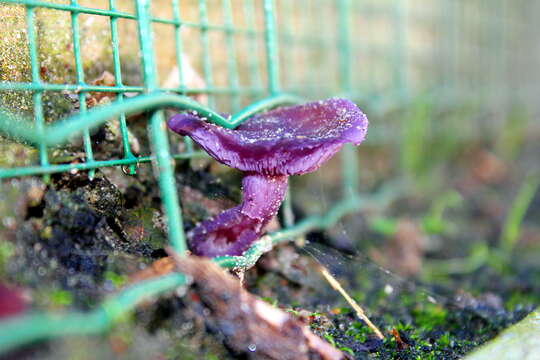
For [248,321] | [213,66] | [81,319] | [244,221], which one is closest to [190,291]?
[248,321]

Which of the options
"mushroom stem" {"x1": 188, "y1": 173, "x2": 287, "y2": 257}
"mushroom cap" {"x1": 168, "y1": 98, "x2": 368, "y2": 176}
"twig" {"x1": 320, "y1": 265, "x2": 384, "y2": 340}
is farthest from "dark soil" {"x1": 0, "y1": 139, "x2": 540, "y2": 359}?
"mushroom cap" {"x1": 168, "y1": 98, "x2": 368, "y2": 176}

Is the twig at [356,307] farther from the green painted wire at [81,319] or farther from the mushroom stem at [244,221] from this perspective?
the green painted wire at [81,319]

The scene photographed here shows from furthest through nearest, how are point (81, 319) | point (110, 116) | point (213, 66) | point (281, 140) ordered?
point (213, 66), point (281, 140), point (110, 116), point (81, 319)

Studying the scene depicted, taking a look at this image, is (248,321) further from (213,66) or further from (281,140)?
(213,66)

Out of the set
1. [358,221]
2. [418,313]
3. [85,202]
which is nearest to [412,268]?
[358,221]

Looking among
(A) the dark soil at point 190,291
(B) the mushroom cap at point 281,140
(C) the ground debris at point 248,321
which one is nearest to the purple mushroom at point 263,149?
(B) the mushroom cap at point 281,140

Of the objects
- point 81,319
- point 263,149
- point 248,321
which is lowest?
point 248,321

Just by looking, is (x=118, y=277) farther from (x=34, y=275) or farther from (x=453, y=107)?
(x=453, y=107)

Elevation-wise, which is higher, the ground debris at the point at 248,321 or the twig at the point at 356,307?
the ground debris at the point at 248,321
